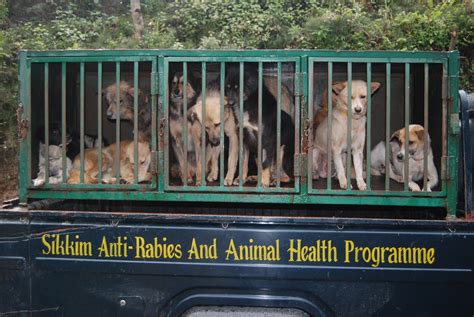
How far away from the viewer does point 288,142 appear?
383 centimetres

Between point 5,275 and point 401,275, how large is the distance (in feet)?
7.96

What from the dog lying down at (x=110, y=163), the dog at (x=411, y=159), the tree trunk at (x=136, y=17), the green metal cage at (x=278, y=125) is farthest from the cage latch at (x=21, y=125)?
the tree trunk at (x=136, y=17)

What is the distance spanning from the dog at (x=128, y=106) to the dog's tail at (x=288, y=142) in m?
1.13

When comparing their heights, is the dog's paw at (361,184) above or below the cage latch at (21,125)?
below

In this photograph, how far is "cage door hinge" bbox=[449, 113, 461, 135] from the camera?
3096 mm

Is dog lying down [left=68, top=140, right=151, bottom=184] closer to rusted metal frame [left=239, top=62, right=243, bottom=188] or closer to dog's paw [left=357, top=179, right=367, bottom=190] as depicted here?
rusted metal frame [left=239, top=62, right=243, bottom=188]

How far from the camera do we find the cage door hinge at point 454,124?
310 centimetres

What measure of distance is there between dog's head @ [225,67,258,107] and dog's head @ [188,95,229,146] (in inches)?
2.6

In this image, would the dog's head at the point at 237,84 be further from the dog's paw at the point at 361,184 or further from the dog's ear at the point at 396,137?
the dog's ear at the point at 396,137

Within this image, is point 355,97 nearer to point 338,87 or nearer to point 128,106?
point 338,87

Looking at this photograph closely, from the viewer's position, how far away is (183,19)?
Answer: 10.9 meters

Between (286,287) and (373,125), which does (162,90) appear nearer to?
(286,287)

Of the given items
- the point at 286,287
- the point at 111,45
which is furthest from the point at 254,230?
the point at 111,45

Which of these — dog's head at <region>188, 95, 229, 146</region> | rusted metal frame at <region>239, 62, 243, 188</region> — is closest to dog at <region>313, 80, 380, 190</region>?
rusted metal frame at <region>239, 62, 243, 188</region>
